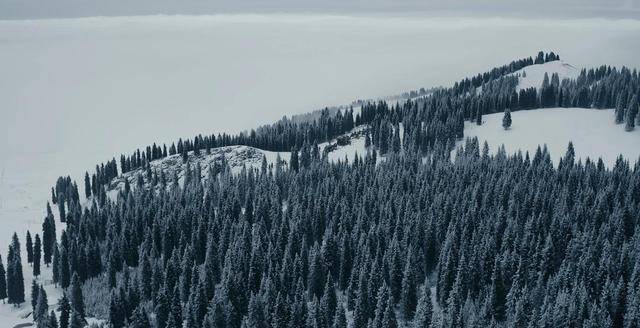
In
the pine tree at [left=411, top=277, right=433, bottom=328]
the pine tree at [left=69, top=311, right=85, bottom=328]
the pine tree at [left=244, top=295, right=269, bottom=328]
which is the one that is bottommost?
the pine tree at [left=69, top=311, right=85, bottom=328]

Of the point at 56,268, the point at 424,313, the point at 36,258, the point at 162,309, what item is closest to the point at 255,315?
the point at 162,309

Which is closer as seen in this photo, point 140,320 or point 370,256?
point 140,320

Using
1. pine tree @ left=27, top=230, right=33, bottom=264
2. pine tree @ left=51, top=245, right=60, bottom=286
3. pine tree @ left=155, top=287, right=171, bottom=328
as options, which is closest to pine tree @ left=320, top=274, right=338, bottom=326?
pine tree @ left=155, top=287, right=171, bottom=328

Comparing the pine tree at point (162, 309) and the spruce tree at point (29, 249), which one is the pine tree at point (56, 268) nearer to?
the spruce tree at point (29, 249)

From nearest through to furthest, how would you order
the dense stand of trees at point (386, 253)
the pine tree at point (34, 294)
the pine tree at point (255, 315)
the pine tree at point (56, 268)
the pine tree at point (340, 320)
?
1. the pine tree at point (340, 320)
2. the dense stand of trees at point (386, 253)
3. the pine tree at point (255, 315)
4. the pine tree at point (34, 294)
5. the pine tree at point (56, 268)

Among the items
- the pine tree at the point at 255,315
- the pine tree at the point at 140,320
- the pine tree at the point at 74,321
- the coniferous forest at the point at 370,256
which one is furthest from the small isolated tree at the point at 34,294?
the pine tree at the point at 255,315

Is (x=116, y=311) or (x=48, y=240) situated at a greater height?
(x=48, y=240)

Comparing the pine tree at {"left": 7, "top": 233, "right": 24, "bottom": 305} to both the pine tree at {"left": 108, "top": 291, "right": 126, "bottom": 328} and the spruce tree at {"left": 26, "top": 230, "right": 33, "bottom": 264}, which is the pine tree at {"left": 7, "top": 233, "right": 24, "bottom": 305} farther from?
the pine tree at {"left": 108, "top": 291, "right": 126, "bottom": 328}

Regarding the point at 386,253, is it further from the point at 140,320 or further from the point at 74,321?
the point at 74,321
